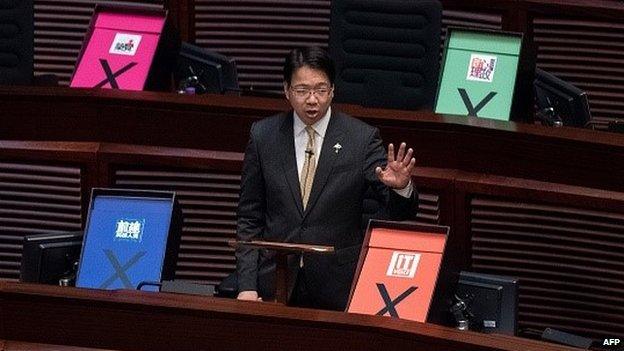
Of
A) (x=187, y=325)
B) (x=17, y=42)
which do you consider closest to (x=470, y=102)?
(x=17, y=42)

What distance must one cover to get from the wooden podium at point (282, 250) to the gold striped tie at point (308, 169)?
273mm

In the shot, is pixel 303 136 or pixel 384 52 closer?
pixel 303 136

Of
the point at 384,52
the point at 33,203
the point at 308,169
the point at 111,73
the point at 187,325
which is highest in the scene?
the point at 384,52

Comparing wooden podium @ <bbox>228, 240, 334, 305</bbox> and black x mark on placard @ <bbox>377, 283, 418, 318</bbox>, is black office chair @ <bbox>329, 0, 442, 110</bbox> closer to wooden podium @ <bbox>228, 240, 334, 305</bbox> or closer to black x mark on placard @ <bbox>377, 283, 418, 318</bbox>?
black x mark on placard @ <bbox>377, 283, 418, 318</bbox>

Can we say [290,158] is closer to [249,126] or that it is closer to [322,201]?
[322,201]

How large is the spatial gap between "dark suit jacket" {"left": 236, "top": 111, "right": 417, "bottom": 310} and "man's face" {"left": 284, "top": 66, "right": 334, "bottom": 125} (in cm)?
6

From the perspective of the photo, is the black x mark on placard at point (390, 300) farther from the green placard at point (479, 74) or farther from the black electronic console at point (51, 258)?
the green placard at point (479, 74)

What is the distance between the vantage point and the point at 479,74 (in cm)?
306

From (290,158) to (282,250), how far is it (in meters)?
0.36

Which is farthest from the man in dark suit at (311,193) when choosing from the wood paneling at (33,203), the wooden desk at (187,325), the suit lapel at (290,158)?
the wood paneling at (33,203)

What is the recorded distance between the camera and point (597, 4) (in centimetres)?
341

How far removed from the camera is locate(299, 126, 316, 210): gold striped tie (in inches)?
102

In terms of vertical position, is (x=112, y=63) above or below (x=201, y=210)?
above

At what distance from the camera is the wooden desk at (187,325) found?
2.19m
